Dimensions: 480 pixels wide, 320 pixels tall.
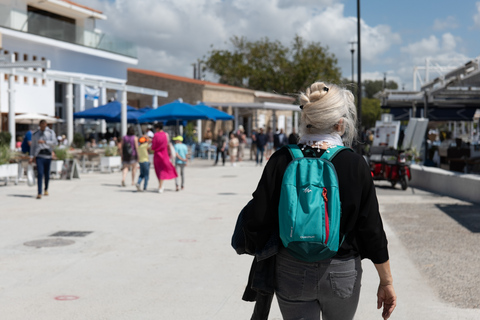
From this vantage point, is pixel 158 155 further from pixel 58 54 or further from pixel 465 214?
pixel 58 54

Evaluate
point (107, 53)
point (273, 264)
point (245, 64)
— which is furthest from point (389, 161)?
point (245, 64)

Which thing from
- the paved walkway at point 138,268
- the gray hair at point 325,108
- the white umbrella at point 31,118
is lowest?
the paved walkway at point 138,268

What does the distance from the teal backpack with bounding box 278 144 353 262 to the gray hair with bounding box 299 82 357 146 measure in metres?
0.20

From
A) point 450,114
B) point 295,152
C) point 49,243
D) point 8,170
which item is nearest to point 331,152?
point 295,152

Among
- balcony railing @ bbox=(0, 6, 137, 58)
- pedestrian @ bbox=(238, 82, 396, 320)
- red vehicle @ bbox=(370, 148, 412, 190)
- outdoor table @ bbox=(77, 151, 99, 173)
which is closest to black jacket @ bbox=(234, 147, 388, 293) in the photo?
pedestrian @ bbox=(238, 82, 396, 320)

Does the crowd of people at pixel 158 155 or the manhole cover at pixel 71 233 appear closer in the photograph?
the manhole cover at pixel 71 233

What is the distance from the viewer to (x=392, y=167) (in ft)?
57.4

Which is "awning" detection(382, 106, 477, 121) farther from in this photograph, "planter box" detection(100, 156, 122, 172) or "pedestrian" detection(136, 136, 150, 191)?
"pedestrian" detection(136, 136, 150, 191)

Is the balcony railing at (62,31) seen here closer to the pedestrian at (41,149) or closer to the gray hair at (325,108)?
the pedestrian at (41,149)

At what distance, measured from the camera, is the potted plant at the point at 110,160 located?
23.0 m

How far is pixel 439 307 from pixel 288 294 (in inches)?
119

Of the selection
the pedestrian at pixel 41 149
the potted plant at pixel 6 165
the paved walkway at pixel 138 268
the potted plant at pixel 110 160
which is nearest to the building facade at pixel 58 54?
the potted plant at pixel 110 160

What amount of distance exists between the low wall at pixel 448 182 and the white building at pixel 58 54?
1340cm

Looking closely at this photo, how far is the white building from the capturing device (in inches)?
1235
